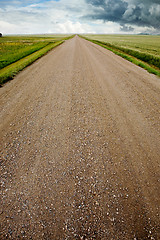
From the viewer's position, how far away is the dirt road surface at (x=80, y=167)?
2357mm

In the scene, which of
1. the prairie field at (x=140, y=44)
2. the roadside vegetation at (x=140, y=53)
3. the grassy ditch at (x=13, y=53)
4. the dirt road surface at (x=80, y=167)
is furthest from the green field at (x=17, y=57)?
the prairie field at (x=140, y=44)

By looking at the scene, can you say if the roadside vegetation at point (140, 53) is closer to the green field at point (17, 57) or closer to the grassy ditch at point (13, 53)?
the green field at point (17, 57)

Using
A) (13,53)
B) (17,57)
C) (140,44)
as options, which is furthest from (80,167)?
(140,44)

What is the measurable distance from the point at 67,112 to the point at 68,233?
4.11m

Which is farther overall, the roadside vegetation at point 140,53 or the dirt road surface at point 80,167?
the roadside vegetation at point 140,53

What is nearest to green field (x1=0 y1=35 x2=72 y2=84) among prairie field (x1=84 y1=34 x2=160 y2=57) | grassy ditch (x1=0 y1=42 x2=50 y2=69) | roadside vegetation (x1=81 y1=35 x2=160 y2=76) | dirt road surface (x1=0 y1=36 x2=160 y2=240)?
grassy ditch (x1=0 y1=42 x2=50 y2=69)

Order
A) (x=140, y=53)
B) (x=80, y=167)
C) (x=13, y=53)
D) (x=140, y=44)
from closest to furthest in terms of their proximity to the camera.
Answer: (x=80, y=167), (x=140, y=53), (x=13, y=53), (x=140, y=44)

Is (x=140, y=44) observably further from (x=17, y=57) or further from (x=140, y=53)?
(x=17, y=57)

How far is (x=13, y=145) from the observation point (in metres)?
3.96

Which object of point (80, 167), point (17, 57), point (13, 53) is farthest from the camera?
point (13, 53)

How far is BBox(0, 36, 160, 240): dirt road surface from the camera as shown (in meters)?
Result: 2.36

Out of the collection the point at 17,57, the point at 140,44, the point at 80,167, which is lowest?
the point at 80,167

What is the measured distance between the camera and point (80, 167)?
10.9 feet

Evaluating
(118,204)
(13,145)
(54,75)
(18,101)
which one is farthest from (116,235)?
(54,75)
